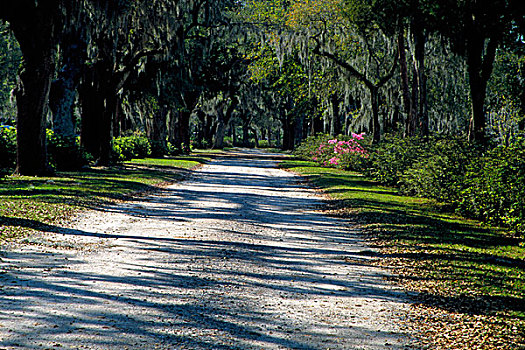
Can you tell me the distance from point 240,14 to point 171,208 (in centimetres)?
3915

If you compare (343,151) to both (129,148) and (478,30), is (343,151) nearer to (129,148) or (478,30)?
(129,148)

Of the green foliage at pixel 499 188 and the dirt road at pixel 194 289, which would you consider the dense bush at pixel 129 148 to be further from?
the green foliage at pixel 499 188

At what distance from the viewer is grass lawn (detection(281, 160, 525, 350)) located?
5.58 metres

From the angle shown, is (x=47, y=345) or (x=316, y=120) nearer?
(x=47, y=345)

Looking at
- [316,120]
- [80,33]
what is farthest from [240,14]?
[80,33]

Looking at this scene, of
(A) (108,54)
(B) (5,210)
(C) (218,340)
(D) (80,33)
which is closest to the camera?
(C) (218,340)

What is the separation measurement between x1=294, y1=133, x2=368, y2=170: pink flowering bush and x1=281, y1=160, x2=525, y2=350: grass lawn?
13.6 m

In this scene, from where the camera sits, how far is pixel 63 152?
22.4m

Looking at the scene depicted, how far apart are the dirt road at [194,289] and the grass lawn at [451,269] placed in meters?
0.41

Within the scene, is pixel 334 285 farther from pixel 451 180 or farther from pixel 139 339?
pixel 451 180

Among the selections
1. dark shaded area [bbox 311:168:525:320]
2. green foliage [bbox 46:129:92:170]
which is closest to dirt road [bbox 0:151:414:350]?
dark shaded area [bbox 311:168:525:320]

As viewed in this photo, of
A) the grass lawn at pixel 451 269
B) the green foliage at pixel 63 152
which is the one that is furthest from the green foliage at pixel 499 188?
the green foliage at pixel 63 152

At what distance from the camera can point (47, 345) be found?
455 centimetres

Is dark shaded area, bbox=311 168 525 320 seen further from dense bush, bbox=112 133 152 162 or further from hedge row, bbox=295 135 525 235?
dense bush, bbox=112 133 152 162
